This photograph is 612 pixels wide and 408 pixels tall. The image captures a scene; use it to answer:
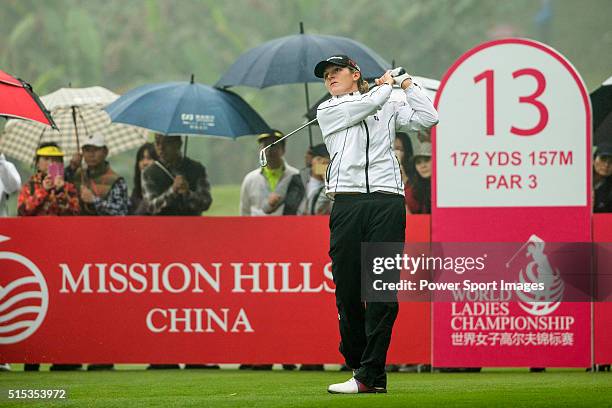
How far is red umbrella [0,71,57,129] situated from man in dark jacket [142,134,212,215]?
2029mm

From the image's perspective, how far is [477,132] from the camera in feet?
28.1

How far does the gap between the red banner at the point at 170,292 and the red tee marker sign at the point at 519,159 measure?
2.97 ft

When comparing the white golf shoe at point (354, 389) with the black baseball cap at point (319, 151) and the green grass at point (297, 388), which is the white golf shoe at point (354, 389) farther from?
the black baseball cap at point (319, 151)

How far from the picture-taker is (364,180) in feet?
22.4

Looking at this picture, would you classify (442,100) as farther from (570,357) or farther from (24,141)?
(24,141)

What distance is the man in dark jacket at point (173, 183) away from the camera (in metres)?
10.2

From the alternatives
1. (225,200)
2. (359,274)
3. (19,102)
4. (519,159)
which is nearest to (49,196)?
(19,102)

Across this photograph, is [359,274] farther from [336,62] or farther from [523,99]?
[523,99]

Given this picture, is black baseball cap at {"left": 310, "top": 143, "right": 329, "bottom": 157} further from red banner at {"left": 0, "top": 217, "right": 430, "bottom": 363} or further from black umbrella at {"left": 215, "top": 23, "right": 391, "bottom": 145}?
red banner at {"left": 0, "top": 217, "right": 430, "bottom": 363}

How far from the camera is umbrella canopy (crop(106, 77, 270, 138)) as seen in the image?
32.8 feet

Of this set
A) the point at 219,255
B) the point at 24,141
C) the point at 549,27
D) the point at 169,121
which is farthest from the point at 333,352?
the point at 549,27

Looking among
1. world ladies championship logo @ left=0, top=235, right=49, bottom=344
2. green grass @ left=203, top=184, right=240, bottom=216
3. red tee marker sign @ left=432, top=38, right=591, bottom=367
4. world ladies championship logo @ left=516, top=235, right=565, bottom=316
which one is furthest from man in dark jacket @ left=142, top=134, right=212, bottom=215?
green grass @ left=203, top=184, right=240, bottom=216

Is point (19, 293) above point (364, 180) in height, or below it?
below

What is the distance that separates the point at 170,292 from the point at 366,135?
296 cm
